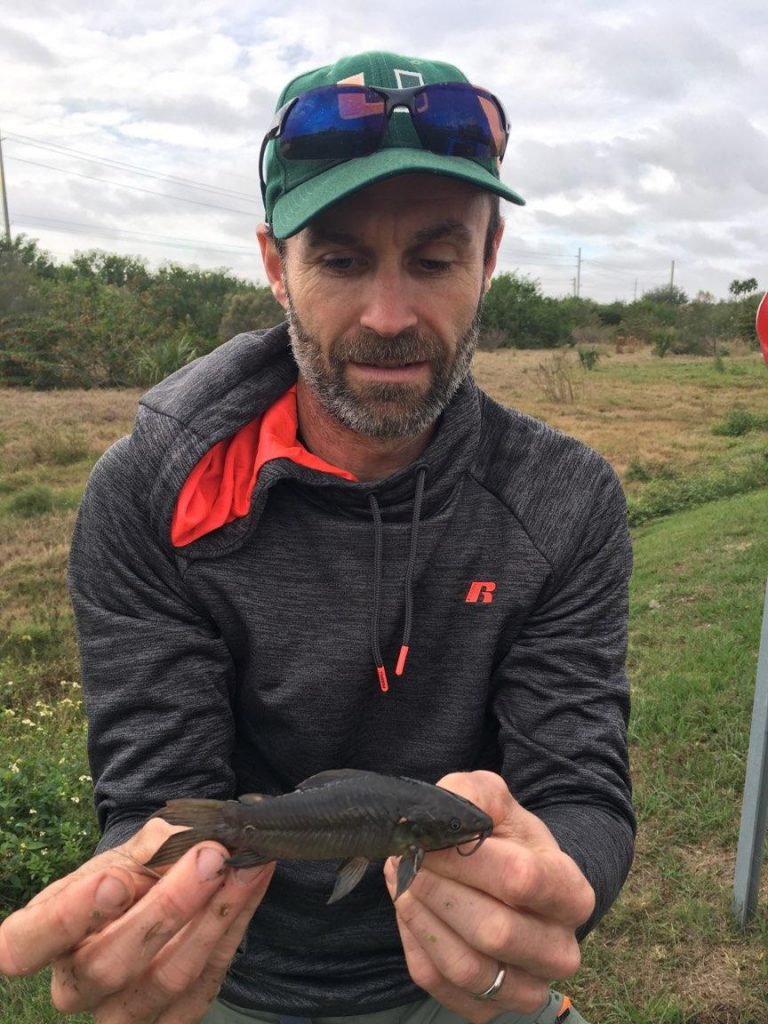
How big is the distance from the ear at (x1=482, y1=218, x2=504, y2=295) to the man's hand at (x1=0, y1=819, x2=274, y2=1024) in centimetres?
177

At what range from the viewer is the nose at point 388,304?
7.84 feet

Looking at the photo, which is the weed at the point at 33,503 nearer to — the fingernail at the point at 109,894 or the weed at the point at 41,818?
the weed at the point at 41,818

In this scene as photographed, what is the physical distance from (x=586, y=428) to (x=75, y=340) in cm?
1681

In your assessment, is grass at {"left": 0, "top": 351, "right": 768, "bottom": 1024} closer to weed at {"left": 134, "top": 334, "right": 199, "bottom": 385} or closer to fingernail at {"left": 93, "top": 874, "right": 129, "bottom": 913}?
fingernail at {"left": 93, "top": 874, "right": 129, "bottom": 913}

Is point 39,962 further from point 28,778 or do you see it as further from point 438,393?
point 28,778

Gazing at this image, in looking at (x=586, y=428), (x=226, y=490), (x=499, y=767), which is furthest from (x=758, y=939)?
(x=586, y=428)

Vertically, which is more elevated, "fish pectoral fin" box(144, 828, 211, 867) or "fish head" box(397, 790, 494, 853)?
"fish head" box(397, 790, 494, 853)

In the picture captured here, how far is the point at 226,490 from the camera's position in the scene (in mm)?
2504

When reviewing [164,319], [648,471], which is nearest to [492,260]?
[648,471]

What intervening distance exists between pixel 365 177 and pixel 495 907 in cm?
172

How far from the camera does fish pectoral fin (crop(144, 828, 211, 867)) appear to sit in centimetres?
182

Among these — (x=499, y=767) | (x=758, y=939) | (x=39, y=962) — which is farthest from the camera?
(x=758, y=939)

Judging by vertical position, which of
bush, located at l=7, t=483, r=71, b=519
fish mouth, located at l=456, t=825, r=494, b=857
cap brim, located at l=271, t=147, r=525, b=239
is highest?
cap brim, located at l=271, t=147, r=525, b=239

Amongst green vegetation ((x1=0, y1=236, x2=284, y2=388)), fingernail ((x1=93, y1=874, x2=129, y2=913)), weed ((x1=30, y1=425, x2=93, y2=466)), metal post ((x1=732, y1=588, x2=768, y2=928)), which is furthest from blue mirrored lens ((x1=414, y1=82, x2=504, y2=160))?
green vegetation ((x1=0, y1=236, x2=284, y2=388))
